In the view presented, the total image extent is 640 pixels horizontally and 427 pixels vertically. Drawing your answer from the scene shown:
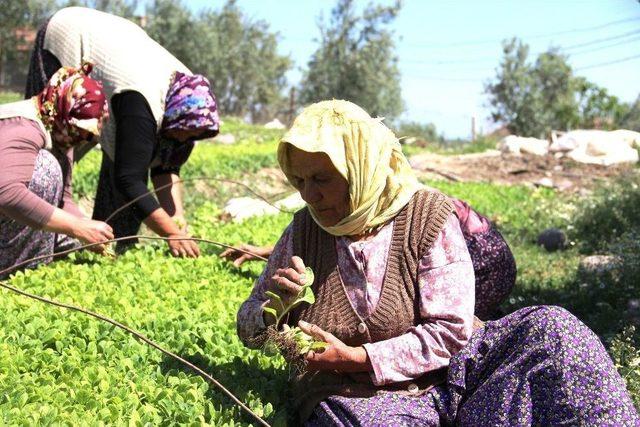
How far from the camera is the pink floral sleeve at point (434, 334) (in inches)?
115

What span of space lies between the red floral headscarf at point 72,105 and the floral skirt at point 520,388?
8.59 ft

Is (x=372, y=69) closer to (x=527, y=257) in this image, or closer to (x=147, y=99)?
(x=527, y=257)

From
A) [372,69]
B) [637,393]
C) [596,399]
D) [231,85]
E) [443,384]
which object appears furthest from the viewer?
[231,85]

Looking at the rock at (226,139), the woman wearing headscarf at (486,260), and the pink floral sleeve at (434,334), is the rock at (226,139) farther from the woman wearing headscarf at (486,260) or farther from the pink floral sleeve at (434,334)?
the pink floral sleeve at (434,334)

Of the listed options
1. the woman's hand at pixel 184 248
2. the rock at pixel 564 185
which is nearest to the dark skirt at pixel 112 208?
the woman's hand at pixel 184 248

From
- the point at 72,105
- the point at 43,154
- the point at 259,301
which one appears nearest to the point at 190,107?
the point at 72,105

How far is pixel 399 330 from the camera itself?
3.02m

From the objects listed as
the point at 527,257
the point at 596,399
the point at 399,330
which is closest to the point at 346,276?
the point at 399,330

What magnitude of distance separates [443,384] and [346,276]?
53cm

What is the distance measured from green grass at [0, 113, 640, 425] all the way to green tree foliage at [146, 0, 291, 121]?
89.5 ft

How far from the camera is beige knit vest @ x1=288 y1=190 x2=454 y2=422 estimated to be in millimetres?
3016

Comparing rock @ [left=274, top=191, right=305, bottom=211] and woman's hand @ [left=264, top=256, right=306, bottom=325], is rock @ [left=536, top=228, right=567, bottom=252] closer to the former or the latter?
rock @ [left=274, top=191, right=305, bottom=211]

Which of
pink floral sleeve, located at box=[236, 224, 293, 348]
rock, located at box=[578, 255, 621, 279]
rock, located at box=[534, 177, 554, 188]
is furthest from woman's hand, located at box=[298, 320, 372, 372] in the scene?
rock, located at box=[534, 177, 554, 188]

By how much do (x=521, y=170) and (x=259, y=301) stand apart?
12729 mm
